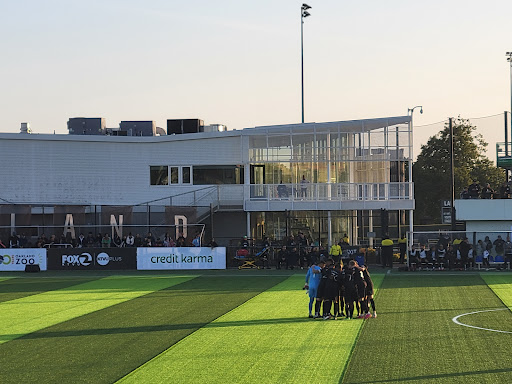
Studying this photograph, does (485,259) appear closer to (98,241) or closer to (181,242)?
(181,242)

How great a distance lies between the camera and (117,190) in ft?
172

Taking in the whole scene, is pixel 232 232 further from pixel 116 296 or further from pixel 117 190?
pixel 116 296

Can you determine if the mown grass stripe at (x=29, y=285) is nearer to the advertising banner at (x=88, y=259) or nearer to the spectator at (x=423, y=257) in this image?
the advertising banner at (x=88, y=259)

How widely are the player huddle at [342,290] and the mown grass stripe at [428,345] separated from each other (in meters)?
0.74

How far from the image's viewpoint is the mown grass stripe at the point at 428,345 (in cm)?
1520

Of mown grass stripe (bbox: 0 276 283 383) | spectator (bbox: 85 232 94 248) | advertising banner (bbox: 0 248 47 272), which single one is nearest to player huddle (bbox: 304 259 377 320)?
mown grass stripe (bbox: 0 276 283 383)

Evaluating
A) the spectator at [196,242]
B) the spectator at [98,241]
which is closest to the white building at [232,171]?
the spectator at [196,242]

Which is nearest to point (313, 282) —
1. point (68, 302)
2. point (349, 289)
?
point (349, 289)

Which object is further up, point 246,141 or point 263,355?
point 246,141

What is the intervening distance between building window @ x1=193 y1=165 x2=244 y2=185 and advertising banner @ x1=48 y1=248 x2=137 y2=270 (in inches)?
367

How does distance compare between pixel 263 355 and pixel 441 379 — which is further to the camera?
pixel 263 355

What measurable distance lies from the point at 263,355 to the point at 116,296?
14388 millimetres

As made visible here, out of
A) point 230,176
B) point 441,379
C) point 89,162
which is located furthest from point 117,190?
point 441,379

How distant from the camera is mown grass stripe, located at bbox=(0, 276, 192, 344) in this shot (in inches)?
911
